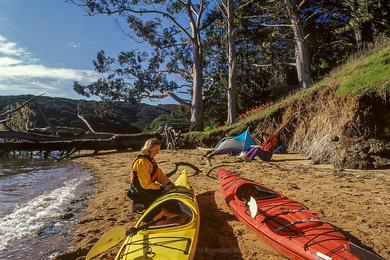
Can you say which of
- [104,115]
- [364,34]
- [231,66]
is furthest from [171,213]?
[104,115]

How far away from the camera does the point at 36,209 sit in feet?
27.6

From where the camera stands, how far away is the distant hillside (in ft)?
138

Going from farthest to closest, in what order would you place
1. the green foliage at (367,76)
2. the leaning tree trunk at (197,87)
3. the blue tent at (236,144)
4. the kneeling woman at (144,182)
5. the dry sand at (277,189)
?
the leaning tree trunk at (197,87) → the blue tent at (236,144) → the green foliage at (367,76) → the kneeling woman at (144,182) → the dry sand at (277,189)

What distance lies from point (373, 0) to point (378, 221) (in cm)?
1532

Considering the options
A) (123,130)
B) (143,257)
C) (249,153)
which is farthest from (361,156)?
(123,130)

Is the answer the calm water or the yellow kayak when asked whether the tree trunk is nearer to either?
the calm water

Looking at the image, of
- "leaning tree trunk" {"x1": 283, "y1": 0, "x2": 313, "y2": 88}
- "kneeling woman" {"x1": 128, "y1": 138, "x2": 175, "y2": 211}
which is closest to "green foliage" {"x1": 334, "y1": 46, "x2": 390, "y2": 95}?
"leaning tree trunk" {"x1": 283, "y1": 0, "x2": 313, "y2": 88}

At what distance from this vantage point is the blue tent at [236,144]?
14458 millimetres

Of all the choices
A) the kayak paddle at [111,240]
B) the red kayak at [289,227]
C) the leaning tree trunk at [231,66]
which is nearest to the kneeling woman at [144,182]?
the kayak paddle at [111,240]

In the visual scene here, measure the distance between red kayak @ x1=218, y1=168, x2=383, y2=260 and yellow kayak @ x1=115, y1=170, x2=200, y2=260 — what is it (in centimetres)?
104

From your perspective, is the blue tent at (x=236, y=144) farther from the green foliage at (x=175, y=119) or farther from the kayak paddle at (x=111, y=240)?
the green foliage at (x=175, y=119)

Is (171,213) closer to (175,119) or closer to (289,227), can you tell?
(289,227)

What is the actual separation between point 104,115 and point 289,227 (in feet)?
105

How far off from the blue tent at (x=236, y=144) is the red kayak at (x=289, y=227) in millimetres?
7393
